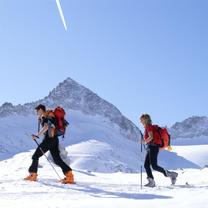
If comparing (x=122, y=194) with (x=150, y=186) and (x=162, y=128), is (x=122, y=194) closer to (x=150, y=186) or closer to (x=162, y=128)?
(x=150, y=186)

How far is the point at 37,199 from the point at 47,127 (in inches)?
142

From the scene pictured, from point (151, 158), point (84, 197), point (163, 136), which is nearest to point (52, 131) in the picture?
point (151, 158)

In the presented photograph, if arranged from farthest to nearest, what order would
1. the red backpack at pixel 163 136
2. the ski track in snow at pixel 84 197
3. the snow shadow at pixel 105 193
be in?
the red backpack at pixel 163 136
the snow shadow at pixel 105 193
the ski track in snow at pixel 84 197

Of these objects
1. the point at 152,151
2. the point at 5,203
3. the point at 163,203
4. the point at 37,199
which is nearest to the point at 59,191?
the point at 37,199

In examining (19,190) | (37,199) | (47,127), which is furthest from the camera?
(47,127)

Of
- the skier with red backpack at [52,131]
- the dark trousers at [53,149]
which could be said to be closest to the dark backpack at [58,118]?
the skier with red backpack at [52,131]

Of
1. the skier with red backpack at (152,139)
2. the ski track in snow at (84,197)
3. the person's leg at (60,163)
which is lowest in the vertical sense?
the ski track in snow at (84,197)

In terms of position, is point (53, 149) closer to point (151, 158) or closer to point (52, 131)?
point (52, 131)

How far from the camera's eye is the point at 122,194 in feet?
34.5

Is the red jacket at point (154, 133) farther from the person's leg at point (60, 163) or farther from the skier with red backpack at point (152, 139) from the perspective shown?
the person's leg at point (60, 163)

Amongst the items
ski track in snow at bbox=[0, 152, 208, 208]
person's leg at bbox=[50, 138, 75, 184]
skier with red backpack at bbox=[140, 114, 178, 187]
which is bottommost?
ski track in snow at bbox=[0, 152, 208, 208]

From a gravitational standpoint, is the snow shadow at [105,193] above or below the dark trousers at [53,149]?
below

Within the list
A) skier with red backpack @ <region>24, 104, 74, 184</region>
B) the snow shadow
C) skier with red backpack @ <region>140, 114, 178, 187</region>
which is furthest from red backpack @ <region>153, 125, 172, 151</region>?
the snow shadow

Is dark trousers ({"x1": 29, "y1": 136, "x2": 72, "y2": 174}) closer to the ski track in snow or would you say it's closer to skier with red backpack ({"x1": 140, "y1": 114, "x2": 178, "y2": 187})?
the ski track in snow
